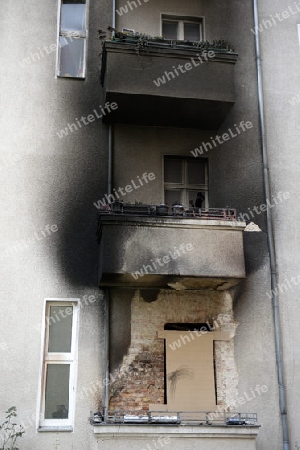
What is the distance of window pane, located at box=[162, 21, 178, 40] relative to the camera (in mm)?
12375

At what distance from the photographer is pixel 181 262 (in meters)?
9.64

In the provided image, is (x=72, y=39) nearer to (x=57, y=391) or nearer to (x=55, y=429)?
(x=57, y=391)

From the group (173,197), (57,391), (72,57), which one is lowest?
(57,391)

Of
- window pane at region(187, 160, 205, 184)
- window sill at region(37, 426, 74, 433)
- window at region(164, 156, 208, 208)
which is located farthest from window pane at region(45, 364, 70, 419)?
window pane at region(187, 160, 205, 184)

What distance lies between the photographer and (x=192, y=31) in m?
12.5

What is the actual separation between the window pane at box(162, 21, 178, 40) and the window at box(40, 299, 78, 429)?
6280mm

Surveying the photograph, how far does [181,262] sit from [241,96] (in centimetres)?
439

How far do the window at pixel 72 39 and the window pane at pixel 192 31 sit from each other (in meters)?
2.26

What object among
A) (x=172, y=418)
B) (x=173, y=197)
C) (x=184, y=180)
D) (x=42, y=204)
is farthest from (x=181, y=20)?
(x=172, y=418)

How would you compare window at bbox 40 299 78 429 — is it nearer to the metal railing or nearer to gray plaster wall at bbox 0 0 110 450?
gray plaster wall at bbox 0 0 110 450

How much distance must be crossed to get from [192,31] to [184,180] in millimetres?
3571

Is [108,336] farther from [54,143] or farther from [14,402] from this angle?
[54,143]

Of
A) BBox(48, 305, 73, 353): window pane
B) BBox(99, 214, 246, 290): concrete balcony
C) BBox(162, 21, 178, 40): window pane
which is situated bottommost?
BBox(48, 305, 73, 353): window pane

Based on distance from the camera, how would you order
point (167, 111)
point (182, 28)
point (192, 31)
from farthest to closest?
1. point (192, 31)
2. point (182, 28)
3. point (167, 111)
